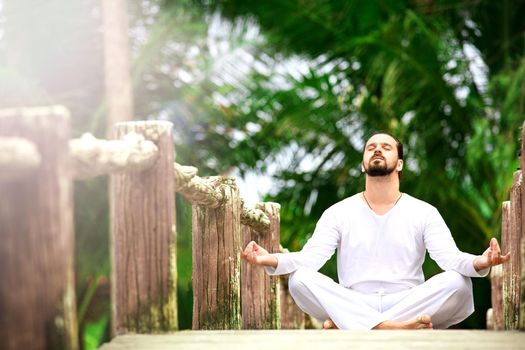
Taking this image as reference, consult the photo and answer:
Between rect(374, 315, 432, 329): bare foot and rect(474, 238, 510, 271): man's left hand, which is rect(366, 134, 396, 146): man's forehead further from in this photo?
rect(374, 315, 432, 329): bare foot

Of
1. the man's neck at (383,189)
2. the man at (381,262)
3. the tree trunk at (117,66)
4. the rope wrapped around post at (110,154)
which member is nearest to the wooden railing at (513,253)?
the man at (381,262)

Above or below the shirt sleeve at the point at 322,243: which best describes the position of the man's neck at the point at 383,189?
above

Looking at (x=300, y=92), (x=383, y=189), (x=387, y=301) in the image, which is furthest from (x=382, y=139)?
(x=300, y=92)

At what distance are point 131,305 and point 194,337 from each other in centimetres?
25

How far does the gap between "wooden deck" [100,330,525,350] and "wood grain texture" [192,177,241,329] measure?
3.46 feet

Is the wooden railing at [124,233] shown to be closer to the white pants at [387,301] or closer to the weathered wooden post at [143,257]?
the weathered wooden post at [143,257]

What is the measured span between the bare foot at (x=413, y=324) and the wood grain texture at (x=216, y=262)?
28.5 inches

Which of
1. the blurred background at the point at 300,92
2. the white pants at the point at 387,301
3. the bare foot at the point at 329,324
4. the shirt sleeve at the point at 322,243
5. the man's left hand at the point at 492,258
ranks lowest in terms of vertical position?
the bare foot at the point at 329,324

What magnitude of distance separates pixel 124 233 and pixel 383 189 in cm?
189

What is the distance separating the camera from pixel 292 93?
13.5m

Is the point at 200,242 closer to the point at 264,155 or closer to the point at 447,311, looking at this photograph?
the point at 447,311

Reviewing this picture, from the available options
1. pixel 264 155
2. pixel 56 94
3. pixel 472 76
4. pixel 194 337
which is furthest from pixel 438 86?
pixel 194 337

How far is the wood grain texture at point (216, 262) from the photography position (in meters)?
4.99

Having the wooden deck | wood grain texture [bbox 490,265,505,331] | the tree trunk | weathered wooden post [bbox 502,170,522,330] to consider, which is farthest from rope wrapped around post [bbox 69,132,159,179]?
the tree trunk
